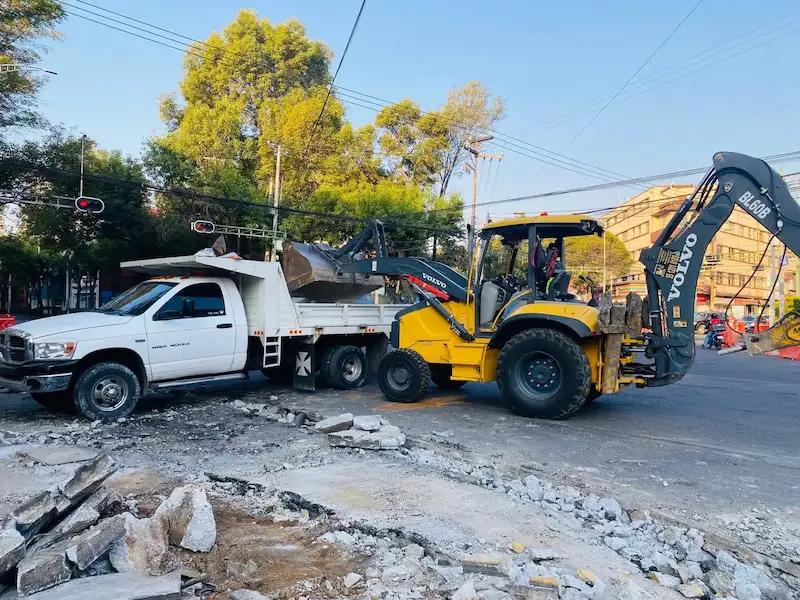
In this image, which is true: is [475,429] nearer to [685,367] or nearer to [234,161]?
[685,367]

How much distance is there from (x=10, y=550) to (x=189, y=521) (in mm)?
1036

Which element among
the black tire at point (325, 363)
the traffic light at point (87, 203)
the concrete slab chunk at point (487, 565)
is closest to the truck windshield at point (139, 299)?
the black tire at point (325, 363)

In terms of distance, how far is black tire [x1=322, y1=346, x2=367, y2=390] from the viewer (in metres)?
11.7

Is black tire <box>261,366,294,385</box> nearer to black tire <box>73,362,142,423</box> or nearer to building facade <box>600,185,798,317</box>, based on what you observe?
black tire <box>73,362,142,423</box>

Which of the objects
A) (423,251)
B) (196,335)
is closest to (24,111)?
(423,251)

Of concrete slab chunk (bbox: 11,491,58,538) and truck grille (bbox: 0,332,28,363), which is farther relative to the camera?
truck grille (bbox: 0,332,28,363)

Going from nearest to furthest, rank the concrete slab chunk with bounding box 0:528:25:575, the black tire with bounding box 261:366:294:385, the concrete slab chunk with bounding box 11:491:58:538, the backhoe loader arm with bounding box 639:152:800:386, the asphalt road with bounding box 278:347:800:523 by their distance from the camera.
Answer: the concrete slab chunk with bounding box 0:528:25:575
the concrete slab chunk with bounding box 11:491:58:538
the asphalt road with bounding box 278:347:800:523
the backhoe loader arm with bounding box 639:152:800:386
the black tire with bounding box 261:366:294:385

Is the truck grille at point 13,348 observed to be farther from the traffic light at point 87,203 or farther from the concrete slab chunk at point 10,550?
the traffic light at point 87,203

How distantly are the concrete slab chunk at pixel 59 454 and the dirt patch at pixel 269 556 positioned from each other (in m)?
2.67

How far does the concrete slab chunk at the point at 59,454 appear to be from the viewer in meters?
6.30

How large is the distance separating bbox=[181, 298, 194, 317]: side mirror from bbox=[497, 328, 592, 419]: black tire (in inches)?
190

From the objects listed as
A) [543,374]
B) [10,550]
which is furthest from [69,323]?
[543,374]

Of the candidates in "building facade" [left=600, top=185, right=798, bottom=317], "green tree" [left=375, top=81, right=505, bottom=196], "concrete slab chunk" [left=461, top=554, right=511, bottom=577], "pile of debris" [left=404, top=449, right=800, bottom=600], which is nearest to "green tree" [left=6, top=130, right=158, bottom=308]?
"green tree" [left=375, top=81, right=505, bottom=196]

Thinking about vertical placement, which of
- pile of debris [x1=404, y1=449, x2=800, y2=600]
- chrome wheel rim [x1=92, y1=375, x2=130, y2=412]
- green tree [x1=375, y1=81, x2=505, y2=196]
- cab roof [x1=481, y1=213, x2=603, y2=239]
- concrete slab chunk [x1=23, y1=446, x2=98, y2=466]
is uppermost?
green tree [x1=375, y1=81, x2=505, y2=196]
